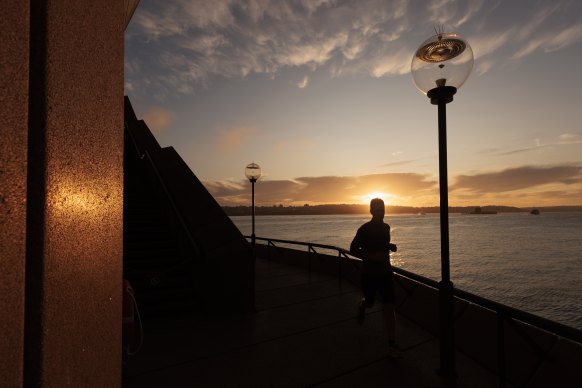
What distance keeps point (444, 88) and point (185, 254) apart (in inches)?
221

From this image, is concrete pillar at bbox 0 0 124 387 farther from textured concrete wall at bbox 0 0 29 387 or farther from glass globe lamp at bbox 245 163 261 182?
glass globe lamp at bbox 245 163 261 182

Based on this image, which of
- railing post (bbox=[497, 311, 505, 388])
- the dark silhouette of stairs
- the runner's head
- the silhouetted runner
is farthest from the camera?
the dark silhouette of stairs

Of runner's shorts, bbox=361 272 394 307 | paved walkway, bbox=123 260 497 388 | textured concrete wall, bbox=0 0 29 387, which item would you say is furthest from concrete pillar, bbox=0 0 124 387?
runner's shorts, bbox=361 272 394 307

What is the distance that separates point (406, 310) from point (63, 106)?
18.5 ft

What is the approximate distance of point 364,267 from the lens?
432 centimetres

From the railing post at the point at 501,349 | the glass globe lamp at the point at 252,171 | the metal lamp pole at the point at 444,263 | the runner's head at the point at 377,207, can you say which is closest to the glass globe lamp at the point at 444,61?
the metal lamp pole at the point at 444,263

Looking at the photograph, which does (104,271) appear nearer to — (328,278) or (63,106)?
(63,106)

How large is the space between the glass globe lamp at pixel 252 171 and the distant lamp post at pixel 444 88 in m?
9.63

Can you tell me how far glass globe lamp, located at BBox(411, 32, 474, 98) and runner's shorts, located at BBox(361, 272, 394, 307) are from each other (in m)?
2.52

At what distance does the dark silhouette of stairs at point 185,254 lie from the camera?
18.4 ft

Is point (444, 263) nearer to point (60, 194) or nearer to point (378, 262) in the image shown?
point (378, 262)

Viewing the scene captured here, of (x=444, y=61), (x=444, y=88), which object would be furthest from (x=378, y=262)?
(x=444, y=61)

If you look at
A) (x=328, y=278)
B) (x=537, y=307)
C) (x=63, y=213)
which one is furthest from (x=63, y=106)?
(x=537, y=307)

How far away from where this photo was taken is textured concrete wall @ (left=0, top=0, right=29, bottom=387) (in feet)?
4.06
